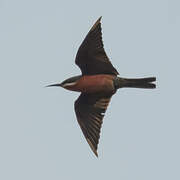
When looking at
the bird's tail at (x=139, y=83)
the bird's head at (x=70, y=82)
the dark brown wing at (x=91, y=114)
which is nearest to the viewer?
the bird's tail at (x=139, y=83)

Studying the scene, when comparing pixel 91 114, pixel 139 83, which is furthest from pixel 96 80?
pixel 91 114

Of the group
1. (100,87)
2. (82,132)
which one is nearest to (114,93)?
(100,87)

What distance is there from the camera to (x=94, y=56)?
1207 cm

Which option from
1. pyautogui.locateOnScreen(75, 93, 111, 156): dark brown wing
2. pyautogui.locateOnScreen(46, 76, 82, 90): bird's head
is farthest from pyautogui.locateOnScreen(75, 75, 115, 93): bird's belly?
pyautogui.locateOnScreen(75, 93, 111, 156): dark brown wing

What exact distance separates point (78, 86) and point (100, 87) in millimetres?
484

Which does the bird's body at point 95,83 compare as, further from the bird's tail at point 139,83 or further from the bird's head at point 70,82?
the bird's tail at point 139,83

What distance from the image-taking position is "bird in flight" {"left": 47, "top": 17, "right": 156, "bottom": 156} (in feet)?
38.9

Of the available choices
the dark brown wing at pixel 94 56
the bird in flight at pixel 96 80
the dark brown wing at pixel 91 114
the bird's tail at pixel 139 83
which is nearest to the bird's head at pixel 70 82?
the bird in flight at pixel 96 80

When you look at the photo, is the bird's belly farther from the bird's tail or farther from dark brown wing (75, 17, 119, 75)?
the bird's tail

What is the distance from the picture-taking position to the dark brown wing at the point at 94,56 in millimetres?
11875

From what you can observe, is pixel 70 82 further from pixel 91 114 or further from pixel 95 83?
pixel 91 114

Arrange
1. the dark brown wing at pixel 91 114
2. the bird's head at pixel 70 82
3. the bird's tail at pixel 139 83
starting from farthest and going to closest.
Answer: the dark brown wing at pixel 91 114
the bird's head at pixel 70 82
the bird's tail at pixel 139 83

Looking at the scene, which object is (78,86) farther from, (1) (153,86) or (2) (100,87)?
(1) (153,86)

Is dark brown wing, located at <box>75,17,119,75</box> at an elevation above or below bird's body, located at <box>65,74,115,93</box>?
above
